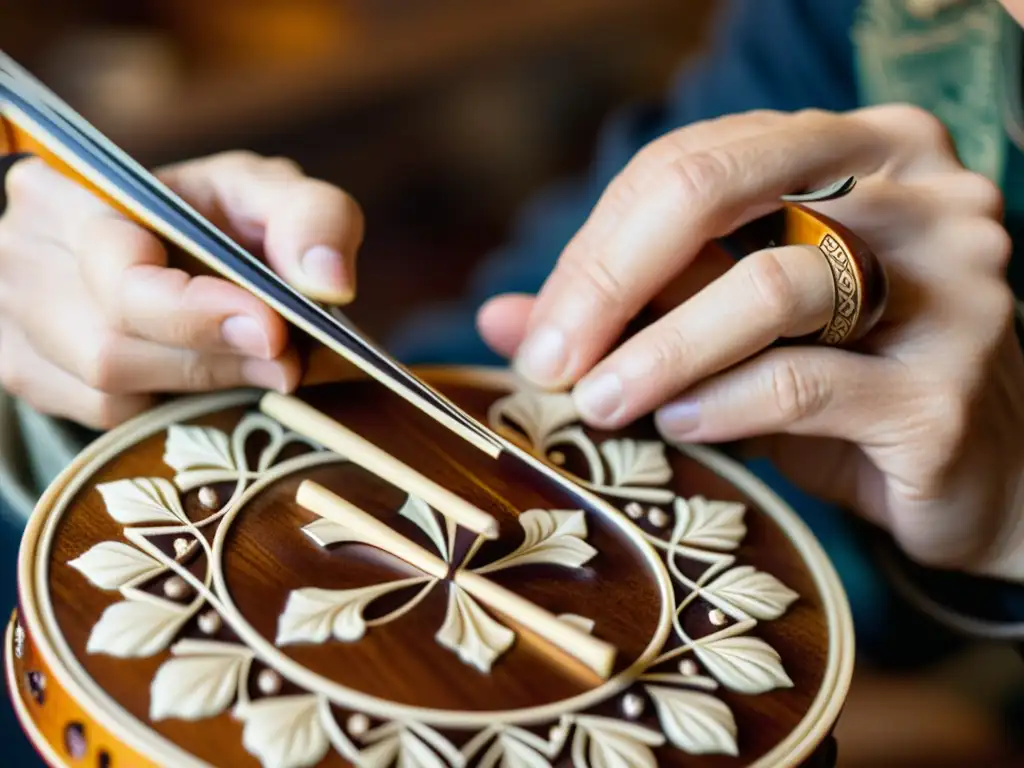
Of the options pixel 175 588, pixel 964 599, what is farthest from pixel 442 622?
pixel 964 599

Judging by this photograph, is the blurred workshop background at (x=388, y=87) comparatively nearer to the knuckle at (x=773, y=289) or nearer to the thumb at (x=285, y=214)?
the thumb at (x=285, y=214)

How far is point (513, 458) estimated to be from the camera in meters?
0.60

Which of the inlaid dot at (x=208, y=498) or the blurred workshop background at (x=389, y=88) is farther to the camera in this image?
the blurred workshop background at (x=389, y=88)

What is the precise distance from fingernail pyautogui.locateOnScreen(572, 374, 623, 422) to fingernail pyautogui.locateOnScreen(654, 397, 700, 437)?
32mm

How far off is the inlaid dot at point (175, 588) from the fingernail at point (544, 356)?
0.82ft

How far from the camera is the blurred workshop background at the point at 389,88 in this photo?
5.77 feet

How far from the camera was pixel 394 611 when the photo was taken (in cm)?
48

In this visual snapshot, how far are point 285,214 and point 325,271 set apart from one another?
5cm

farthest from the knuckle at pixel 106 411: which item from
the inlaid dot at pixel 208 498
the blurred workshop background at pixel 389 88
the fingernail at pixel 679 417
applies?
Answer: the blurred workshop background at pixel 389 88

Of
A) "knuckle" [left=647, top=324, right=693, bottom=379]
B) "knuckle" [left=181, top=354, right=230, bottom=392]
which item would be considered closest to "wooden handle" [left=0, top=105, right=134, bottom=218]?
"knuckle" [left=181, top=354, right=230, bottom=392]

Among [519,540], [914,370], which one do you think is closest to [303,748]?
[519,540]

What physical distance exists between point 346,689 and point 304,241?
275 millimetres

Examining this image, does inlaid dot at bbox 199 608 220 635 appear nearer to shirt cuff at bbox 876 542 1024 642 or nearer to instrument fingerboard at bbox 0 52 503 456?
instrument fingerboard at bbox 0 52 503 456

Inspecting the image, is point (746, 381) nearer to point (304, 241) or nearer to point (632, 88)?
point (304, 241)
